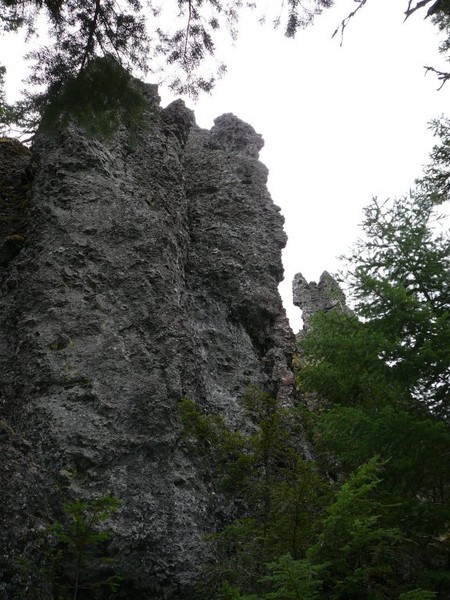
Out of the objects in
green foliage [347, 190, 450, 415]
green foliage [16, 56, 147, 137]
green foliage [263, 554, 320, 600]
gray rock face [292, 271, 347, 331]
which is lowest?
green foliage [263, 554, 320, 600]

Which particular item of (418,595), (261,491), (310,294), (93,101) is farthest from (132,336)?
(310,294)

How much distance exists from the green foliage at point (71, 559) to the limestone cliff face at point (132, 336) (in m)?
0.18

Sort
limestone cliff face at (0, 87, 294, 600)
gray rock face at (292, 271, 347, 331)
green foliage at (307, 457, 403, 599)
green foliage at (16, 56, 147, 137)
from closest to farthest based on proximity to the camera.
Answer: green foliage at (307, 457, 403, 599) < limestone cliff face at (0, 87, 294, 600) < green foliage at (16, 56, 147, 137) < gray rock face at (292, 271, 347, 331)

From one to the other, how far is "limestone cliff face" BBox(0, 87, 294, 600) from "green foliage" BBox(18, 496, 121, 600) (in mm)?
179

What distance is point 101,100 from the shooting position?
22.7 feet

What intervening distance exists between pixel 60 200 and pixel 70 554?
18.1 ft

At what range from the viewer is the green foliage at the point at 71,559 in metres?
4.39

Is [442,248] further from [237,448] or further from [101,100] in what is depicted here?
[101,100]

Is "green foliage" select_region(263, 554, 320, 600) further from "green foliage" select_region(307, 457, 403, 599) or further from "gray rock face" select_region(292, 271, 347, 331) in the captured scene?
"gray rock face" select_region(292, 271, 347, 331)

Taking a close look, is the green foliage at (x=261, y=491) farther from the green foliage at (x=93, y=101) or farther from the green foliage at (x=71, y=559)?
the green foliage at (x=93, y=101)

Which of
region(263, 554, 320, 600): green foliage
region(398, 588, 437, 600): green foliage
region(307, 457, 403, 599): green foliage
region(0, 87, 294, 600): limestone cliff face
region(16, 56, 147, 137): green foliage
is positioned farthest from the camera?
region(16, 56, 147, 137): green foliage

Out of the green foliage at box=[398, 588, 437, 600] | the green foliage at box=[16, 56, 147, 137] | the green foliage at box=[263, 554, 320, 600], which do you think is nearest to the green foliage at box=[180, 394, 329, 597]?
the green foliage at box=[263, 554, 320, 600]

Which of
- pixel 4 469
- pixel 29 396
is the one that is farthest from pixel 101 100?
pixel 4 469

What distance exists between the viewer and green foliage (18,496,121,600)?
4.39 m
